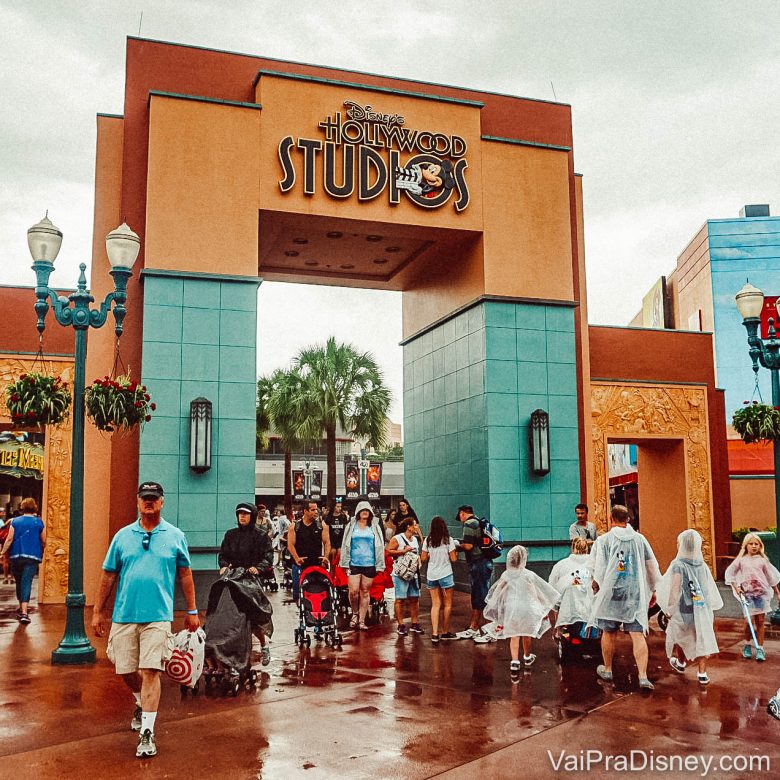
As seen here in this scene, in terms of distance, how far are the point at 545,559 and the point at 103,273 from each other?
9950 mm

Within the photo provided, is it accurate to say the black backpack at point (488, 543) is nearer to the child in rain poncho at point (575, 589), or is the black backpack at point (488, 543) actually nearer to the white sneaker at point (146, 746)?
the child in rain poncho at point (575, 589)

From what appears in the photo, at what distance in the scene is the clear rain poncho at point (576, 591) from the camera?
378 inches

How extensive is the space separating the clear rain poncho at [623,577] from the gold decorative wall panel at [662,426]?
33.7ft

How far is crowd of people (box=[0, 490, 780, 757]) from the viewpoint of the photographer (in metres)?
6.21

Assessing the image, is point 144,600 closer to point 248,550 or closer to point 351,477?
point 248,550

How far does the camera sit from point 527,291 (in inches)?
658

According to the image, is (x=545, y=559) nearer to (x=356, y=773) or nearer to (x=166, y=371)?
(x=166, y=371)

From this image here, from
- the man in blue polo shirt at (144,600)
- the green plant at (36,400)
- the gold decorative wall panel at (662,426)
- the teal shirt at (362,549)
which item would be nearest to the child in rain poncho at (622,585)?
the teal shirt at (362,549)

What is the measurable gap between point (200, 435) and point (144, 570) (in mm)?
8244

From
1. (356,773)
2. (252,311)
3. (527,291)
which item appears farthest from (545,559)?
(356,773)

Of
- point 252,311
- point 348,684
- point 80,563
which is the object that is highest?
point 252,311

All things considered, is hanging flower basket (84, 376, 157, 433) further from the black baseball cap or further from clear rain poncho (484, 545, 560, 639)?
clear rain poncho (484, 545, 560, 639)

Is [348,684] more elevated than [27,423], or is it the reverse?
[27,423]

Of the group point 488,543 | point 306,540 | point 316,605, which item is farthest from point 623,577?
point 306,540
